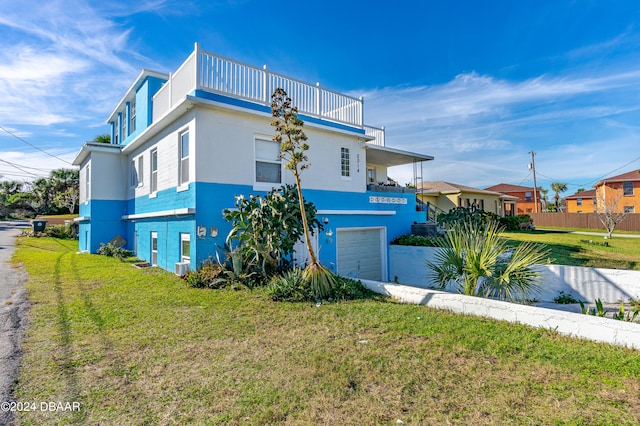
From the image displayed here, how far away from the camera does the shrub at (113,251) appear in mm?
13339

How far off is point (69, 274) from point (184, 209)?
4023mm

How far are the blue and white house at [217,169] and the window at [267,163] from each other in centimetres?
3

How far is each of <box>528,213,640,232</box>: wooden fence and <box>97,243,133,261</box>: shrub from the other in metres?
36.8

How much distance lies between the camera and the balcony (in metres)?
9.30

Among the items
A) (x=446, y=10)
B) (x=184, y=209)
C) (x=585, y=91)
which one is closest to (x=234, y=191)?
(x=184, y=209)

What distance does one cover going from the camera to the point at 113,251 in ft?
44.3

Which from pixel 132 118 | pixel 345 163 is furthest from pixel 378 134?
pixel 132 118

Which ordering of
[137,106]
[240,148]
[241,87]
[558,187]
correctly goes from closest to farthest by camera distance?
1. [240,148]
2. [241,87]
3. [137,106]
4. [558,187]

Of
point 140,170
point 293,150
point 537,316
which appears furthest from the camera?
point 140,170

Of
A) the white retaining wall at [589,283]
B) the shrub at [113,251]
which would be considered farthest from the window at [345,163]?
the shrub at [113,251]

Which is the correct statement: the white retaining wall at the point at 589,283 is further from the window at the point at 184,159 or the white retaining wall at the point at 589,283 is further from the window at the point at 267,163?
the window at the point at 184,159

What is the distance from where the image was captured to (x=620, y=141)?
24172mm

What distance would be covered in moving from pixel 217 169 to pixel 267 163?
1.78 metres

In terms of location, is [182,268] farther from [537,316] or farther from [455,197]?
[455,197]
